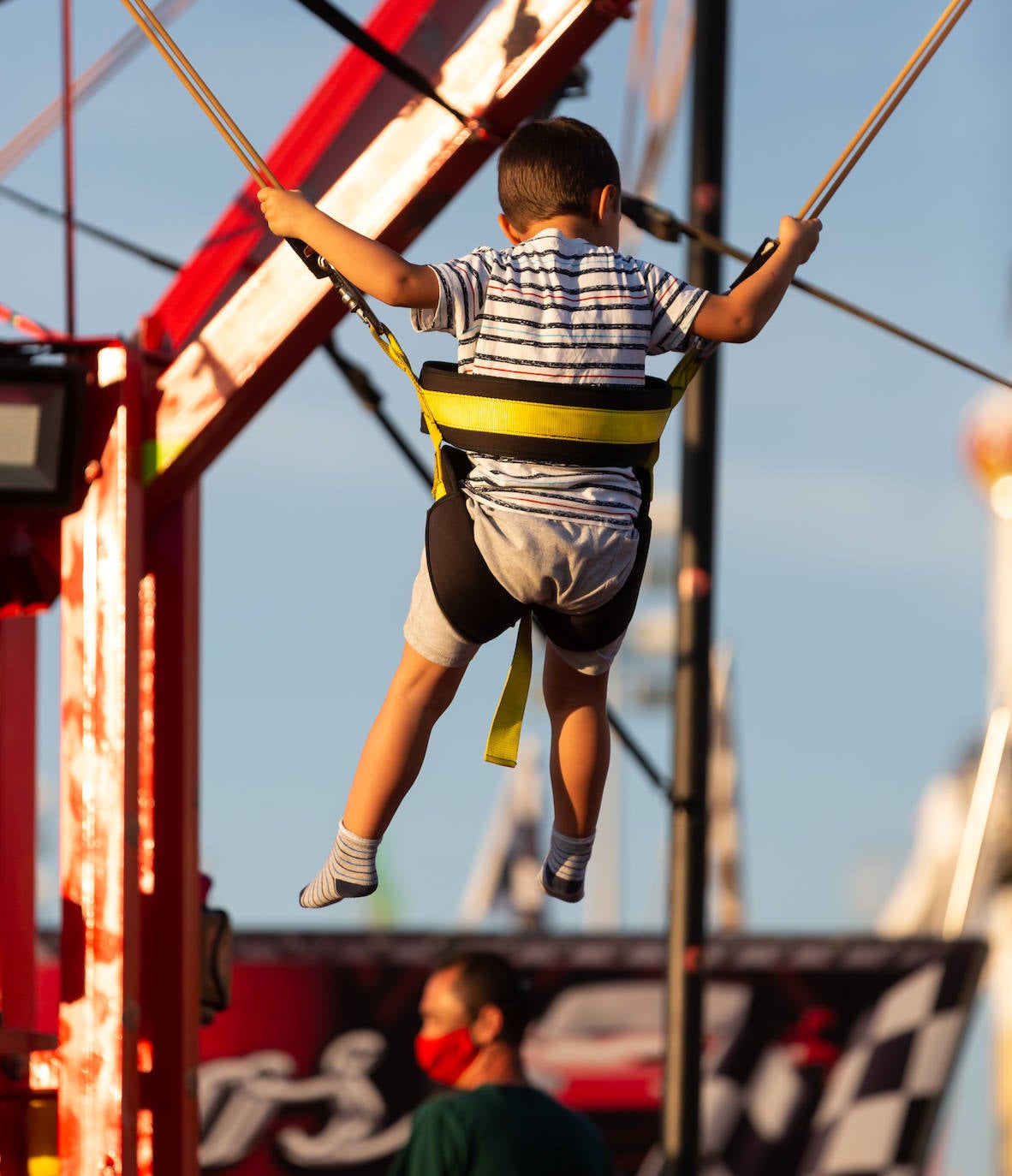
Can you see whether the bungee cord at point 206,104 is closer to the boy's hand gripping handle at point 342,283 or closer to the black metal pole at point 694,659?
the boy's hand gripping handle at point 342,283

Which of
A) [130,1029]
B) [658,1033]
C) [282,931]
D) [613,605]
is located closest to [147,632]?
[130,1029]

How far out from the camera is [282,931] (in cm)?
901

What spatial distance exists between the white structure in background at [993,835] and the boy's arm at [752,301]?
18256mm

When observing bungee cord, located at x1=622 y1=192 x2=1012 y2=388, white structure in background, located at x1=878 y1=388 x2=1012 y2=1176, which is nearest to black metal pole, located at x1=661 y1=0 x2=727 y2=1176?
bungee cord, located at x1=622 y1=192 x2=1012 y2=388

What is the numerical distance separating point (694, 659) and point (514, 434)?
384 centimetres

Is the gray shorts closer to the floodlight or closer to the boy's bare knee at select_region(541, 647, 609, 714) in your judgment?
the boy's bare knee at select_region(541, 647, 609, 714)

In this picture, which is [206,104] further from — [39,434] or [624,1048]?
[624,1048]

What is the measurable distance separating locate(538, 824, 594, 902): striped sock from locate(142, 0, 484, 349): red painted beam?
205cm

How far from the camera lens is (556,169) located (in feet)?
10.6

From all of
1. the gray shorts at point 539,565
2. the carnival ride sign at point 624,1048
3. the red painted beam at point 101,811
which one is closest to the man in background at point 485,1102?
the red painted beam at point 101,811

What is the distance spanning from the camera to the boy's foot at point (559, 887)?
3590 millimetres

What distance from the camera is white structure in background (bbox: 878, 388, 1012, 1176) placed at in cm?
2581

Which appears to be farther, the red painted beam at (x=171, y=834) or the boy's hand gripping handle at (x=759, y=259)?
the red painted beam at (x=171, y=834)

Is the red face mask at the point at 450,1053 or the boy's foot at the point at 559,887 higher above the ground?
the boy's foot at the point at 559,887
